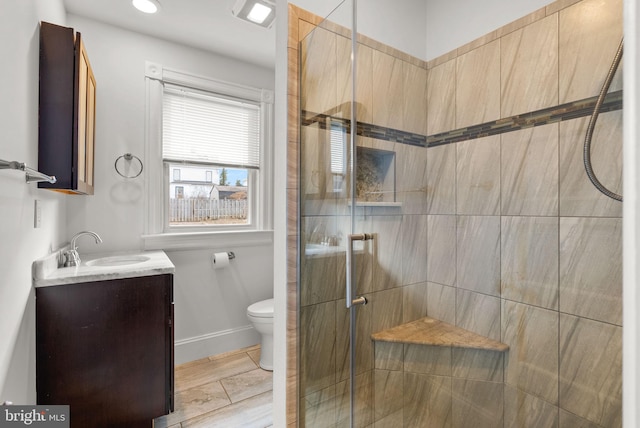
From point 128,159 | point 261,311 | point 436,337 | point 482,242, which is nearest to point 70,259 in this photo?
point 128,159

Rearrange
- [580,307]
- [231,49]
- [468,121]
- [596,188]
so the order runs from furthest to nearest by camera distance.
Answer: [231,49]
[468,121]
[580,307]
[596,188]

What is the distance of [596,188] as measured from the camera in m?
1.21

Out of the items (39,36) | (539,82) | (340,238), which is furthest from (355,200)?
(39,36)

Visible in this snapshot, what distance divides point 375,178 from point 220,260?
5.28 ft

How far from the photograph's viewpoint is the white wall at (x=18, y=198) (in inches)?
42.9

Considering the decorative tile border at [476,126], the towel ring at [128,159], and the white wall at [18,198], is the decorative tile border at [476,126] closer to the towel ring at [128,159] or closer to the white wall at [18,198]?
the white wall at [18,198]

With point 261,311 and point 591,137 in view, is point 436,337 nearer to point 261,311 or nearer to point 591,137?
point 591,137

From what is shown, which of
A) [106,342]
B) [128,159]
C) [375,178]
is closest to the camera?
[375,178]

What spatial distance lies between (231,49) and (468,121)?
1.92 metres

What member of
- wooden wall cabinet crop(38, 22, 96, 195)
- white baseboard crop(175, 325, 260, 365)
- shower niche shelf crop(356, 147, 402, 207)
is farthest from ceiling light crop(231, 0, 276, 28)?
white baseboard crop(175, 325, 260, 365)

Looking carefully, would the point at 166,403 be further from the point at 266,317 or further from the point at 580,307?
the point at 580,307

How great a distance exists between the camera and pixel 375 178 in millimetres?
1515

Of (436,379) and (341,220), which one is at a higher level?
(341,220)

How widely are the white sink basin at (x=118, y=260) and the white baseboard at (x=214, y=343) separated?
78cm
